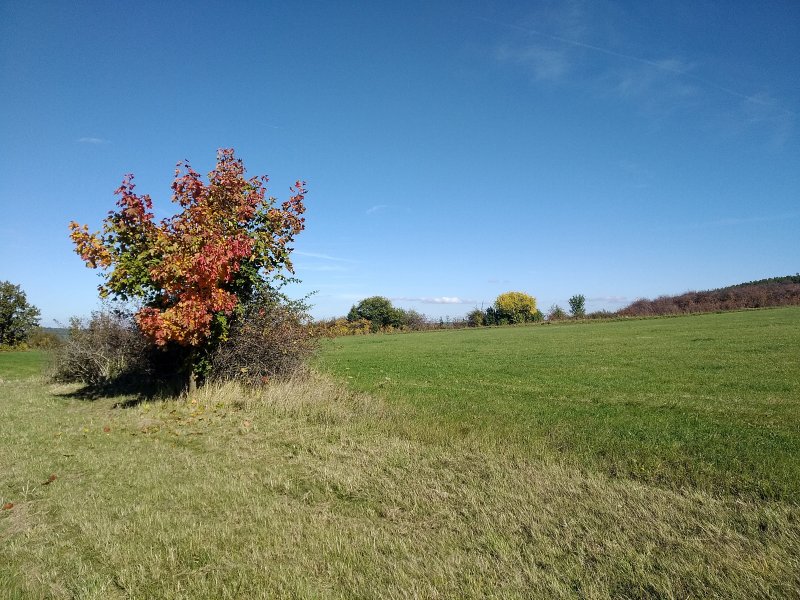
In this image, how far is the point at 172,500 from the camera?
5410 millimetres

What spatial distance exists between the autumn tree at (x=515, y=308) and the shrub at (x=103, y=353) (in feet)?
226

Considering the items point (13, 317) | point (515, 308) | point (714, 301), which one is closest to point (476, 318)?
point (515, 308)

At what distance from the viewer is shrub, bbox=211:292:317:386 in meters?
12.7

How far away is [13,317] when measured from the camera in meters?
55.4

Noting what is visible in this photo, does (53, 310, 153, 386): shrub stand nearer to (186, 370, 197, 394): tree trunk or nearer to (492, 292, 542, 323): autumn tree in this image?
(186, 370, 197, 394): tree trunk

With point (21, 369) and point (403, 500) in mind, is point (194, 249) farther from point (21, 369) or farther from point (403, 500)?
point (21, 369)

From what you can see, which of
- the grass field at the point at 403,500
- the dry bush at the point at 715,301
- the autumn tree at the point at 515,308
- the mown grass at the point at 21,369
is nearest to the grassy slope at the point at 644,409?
the grass field at the point at 403,500

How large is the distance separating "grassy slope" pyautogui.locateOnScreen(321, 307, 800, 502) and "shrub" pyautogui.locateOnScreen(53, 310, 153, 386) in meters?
7.35

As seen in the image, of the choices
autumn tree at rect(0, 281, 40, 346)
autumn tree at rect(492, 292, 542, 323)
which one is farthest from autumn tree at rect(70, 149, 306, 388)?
autumn tree at rect(492, 292, 542, 323)

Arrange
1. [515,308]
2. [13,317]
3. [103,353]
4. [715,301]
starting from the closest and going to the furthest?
[103,353] → [13,317] → [715,301] → [515,308]

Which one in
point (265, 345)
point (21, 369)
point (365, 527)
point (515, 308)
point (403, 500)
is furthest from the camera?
point (515, 308)

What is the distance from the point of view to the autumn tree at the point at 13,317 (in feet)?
178

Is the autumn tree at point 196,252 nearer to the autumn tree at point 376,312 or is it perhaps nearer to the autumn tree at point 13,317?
the autumn tree at point 13,317

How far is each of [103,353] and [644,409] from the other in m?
17.5
